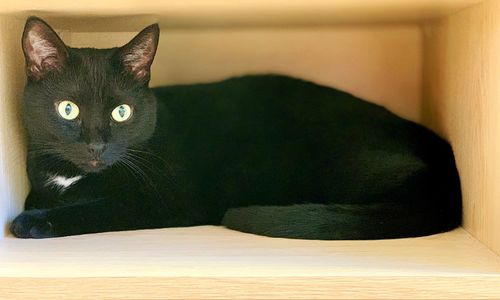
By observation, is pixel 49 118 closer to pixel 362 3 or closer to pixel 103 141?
pixel 103 141

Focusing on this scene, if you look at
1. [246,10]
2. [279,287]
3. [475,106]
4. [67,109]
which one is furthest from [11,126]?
[475,106]

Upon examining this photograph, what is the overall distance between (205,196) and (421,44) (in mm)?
577

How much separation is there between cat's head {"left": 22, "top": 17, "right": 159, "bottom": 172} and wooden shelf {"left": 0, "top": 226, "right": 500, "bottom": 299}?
16 centimetres

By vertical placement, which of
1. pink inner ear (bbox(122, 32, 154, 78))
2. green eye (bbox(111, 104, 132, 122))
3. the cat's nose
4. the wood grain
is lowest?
the wood grain

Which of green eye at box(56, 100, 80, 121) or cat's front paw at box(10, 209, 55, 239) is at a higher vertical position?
green eye at box(56, 100, 80, 121)

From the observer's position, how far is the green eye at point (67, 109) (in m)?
0.96

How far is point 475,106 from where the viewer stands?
0.91 meters

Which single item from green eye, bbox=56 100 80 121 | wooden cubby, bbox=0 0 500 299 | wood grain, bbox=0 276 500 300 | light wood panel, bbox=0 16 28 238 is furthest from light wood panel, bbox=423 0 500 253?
light wood panel, bbox=0 16 28 238

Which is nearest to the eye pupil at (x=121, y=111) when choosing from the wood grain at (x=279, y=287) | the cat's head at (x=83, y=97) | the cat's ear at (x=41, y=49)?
the cat's head at (x=83, y=97)

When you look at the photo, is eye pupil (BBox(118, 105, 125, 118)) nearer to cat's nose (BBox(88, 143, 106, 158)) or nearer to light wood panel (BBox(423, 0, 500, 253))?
cat's nose (BBox(88, 143, 106, 158))

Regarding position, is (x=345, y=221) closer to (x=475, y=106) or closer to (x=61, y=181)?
(x=475, y=106)

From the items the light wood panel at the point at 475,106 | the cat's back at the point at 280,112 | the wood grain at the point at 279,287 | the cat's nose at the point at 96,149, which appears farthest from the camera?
the cat's back at the point at 280,112

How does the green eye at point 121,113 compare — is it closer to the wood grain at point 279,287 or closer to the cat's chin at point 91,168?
the cat's chin at point 91,168

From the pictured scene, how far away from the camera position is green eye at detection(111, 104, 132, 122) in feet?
3.23
